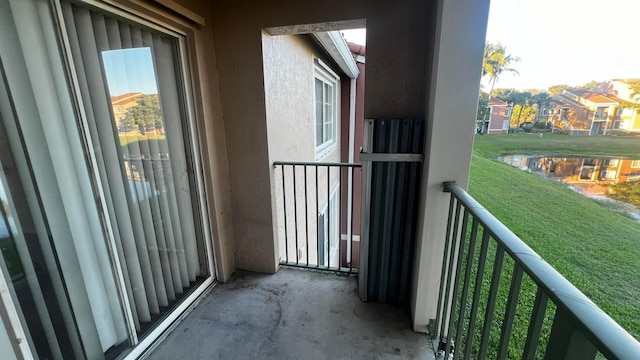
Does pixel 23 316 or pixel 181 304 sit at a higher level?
pixel 23 316

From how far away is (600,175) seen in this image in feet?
5.48

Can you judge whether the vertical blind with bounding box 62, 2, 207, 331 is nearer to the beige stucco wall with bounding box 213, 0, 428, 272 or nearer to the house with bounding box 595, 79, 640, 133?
the beige stucco wall with bounding box 213, 0, 428, 272

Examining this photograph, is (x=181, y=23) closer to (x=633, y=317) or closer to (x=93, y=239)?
(x=93, y=239)

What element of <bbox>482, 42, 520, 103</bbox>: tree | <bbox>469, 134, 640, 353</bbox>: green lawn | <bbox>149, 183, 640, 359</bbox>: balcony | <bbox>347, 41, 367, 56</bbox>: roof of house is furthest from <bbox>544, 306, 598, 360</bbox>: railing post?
<bbox>347, 41, 367, 56</bbox>: roof of house

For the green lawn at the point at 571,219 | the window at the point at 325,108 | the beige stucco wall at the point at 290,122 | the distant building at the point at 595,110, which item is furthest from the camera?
the window at the point at 325,108

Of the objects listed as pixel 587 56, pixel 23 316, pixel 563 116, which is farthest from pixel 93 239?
pixel 587 56

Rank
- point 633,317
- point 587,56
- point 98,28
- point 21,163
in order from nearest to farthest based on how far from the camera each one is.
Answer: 1. point 21,163
2. point 98,28
3. point 633,317
4. point 587,56

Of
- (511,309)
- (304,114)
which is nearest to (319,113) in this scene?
(304,114)

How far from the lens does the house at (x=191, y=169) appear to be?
98 centimetres

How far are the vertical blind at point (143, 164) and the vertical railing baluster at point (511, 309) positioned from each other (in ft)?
5.66

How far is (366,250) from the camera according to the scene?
188cm

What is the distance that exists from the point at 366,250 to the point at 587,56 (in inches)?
81.8

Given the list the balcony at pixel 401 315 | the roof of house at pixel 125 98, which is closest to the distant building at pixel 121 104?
the roof of house at pixel 125 98

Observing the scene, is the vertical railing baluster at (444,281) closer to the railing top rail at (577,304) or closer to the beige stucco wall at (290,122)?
the railing top rail at (577,304)
